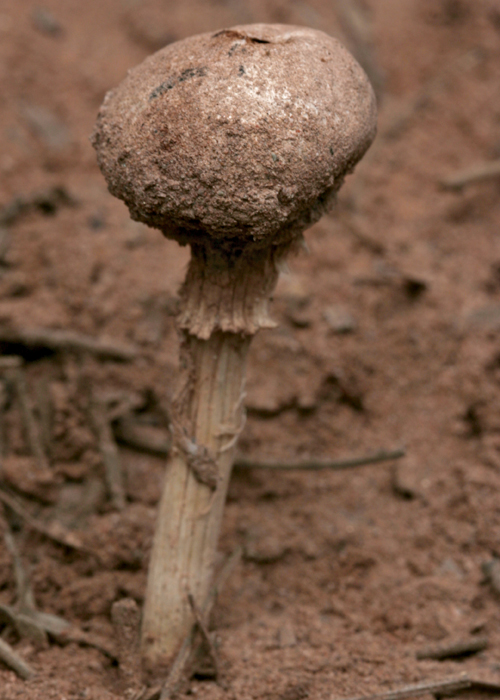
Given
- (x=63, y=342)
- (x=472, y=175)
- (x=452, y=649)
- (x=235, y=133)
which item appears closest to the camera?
(x=235, y=133)


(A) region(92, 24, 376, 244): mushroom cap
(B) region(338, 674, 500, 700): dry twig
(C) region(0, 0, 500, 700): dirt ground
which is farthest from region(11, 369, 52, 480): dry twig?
(B) region(338, 674, 500, 700): dry twig

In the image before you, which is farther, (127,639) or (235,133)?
(127,639)

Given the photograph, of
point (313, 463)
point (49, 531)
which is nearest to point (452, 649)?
point (313, 463)

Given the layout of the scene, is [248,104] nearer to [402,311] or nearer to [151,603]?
[151,603]

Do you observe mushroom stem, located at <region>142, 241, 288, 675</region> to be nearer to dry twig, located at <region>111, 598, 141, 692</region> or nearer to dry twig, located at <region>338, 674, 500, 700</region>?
dry twig, located at <region>111, 598, 141, 692</region>

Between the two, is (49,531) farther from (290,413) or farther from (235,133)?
(235,133)
